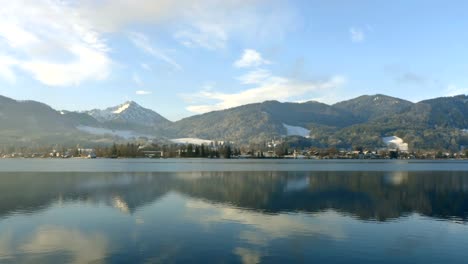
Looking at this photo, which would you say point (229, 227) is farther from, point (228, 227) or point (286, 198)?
point (286, 198)

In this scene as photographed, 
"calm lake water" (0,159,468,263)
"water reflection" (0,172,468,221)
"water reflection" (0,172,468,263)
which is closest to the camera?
"calm lake water" (0,159,468,263)

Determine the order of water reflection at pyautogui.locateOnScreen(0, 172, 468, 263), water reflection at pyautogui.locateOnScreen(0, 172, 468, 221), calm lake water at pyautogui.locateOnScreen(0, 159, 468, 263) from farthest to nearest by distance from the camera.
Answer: water reflection at pyautogui.locateOnScreen(0, 172, 468, 221)
water reflection at pyautogui.locateOnScreen(0, 172, 468, 263)
calm lake water at pyautogui.locateOnScreen(0, 159, 468, 263)

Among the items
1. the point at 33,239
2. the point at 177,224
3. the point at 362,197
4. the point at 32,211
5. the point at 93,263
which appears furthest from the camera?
the point at 362,197

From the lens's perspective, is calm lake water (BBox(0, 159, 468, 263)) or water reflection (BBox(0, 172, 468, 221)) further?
water reflection (BBox(0, 172, 468, 221))

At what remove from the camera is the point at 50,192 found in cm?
6391

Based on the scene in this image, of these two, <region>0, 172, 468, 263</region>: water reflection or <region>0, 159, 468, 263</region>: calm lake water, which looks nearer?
<region>0, 159, 468, 263</region>: calm lake water

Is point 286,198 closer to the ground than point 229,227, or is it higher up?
higher up

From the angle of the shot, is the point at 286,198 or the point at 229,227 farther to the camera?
the point at 286,198

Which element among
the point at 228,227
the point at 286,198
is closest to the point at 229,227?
the point at 228,227

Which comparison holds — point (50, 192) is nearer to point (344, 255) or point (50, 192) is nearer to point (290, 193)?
point (290, 193)

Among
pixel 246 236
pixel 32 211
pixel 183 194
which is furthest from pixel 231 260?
pixel 183 194

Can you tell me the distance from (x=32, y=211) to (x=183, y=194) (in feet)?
78.9

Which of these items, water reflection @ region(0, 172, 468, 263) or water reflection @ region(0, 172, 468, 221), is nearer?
water reflection @ region(0, 172, 468, 263)

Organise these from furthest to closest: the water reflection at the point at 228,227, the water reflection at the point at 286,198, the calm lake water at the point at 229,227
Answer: the water reflection at the point at 286,198 < the water reflection at the point at 228,227 < the calm lake water at the point at 229,227
